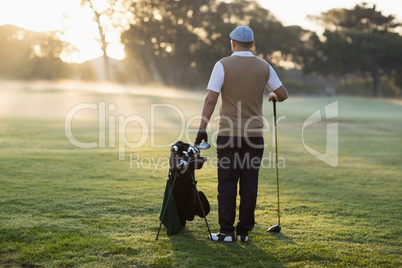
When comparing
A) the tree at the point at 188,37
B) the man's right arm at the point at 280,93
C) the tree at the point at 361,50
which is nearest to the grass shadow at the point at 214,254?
the man's right arm at the point at 280,93

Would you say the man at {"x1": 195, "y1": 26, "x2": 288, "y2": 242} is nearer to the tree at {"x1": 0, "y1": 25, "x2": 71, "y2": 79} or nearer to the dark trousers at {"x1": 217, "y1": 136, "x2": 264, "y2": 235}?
the dark trousers at {"x1": 217, "y1": 136, "x2": 264, "y2": 235}

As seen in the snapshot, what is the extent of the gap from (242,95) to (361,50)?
2126 inches

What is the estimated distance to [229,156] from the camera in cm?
560

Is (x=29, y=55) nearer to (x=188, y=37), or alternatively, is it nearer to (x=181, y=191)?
(x=188, y=37)

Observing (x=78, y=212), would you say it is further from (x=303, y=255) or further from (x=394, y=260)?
(x=394, y=260)

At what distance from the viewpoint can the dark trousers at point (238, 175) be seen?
18.3 feet

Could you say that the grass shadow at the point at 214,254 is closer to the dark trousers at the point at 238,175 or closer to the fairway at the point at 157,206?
the fairway at the point at 157,206

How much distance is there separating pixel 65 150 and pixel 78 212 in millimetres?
7007

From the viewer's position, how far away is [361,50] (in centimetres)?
5619

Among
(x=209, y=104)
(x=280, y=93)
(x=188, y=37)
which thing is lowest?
(x=209, y=104)

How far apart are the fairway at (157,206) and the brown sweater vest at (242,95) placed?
1241 millimetres

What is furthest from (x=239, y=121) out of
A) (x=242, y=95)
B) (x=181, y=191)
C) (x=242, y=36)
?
(x=181, y=191)

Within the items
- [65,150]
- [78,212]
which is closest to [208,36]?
[65,150]

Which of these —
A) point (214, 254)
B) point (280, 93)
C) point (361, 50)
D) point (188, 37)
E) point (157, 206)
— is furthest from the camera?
point (188, 37)
